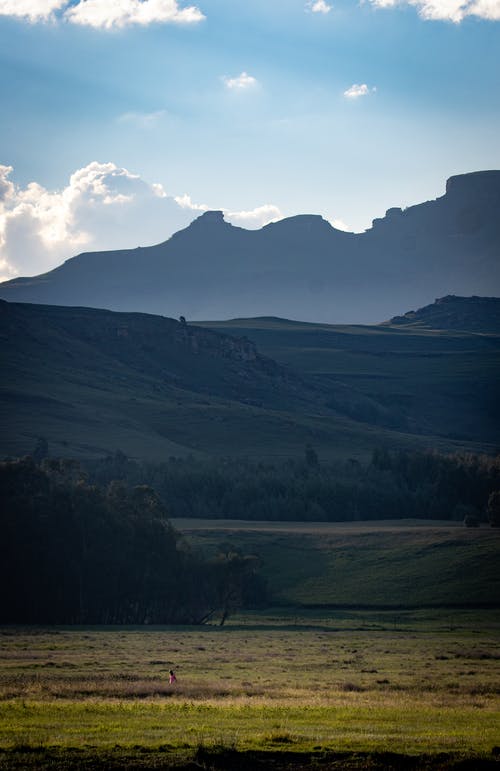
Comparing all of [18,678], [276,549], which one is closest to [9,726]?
[18,678]

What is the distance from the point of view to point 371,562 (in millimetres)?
108125

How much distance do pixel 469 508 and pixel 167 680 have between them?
11175 cm

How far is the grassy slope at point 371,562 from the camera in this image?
96.4 m

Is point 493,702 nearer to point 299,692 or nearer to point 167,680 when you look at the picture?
point 299,692

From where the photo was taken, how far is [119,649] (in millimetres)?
59938

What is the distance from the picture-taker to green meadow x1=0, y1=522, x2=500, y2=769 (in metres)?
22.4

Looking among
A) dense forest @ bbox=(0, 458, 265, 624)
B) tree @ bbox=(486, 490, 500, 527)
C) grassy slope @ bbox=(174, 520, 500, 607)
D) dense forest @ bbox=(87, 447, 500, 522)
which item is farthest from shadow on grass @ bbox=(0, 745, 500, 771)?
dense forest @ bbox=(87, 447, 500, 522)

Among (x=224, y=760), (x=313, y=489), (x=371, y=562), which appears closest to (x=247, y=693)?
(x=224, y=760)

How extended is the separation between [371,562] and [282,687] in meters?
68.5

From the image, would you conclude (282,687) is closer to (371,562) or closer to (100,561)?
(100,561)

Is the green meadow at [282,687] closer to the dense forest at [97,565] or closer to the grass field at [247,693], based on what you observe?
the grass field at [247,693]

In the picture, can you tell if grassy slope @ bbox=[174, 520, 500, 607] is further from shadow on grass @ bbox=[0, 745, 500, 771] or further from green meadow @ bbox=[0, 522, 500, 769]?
shadow on grass @ bbox=[0, 745, 500, 771]

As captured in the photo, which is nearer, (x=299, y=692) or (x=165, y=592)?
(x=299, y=692)

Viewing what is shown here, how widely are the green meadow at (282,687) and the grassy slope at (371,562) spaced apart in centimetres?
38
